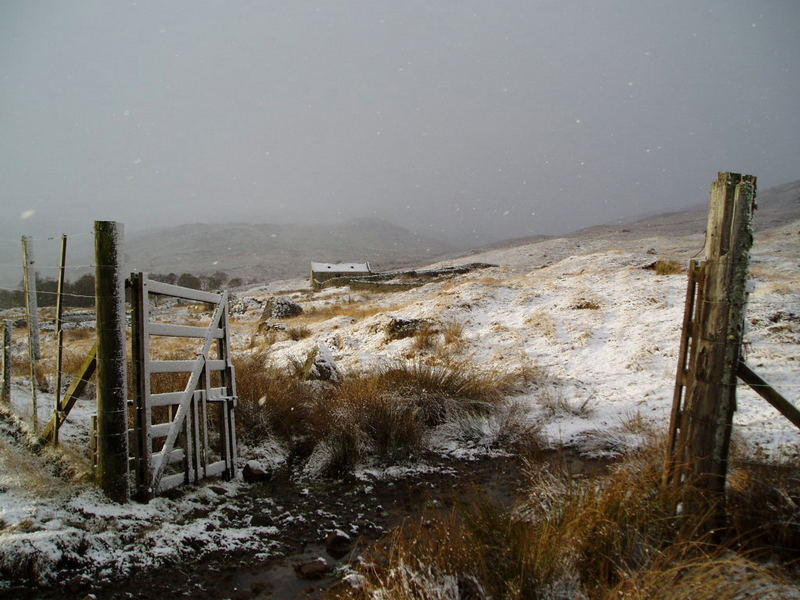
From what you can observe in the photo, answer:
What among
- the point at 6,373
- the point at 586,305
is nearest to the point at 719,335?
the point at 6,373

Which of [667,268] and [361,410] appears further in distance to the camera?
[667,268]

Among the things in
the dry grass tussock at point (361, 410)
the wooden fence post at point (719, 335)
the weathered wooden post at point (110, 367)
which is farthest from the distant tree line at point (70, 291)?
the wooden fence post at point (719, 335)

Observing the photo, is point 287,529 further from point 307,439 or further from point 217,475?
point 307,439

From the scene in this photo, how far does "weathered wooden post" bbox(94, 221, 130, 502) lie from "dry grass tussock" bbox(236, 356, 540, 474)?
228cm

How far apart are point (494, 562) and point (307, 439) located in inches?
162

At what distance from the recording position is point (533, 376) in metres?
8.63

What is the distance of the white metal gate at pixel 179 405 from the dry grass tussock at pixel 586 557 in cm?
218

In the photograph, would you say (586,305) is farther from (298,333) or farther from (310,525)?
(310,525)

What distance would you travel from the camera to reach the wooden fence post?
3203 millimetres

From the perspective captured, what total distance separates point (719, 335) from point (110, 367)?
15.0 ft

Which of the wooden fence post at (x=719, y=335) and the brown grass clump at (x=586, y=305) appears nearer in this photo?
the wooden fence post at (x=719, y=335)

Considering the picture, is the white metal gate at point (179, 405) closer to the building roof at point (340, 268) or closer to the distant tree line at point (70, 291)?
the distant tree line at point (70, 291)

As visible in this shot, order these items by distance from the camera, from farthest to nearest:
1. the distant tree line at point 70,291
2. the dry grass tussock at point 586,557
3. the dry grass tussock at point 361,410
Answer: the distant tree line at point 70,291 < the dry grass tussock at point 361,410 < the dry grass tussock at point 586,557

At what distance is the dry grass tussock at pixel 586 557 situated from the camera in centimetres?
230
